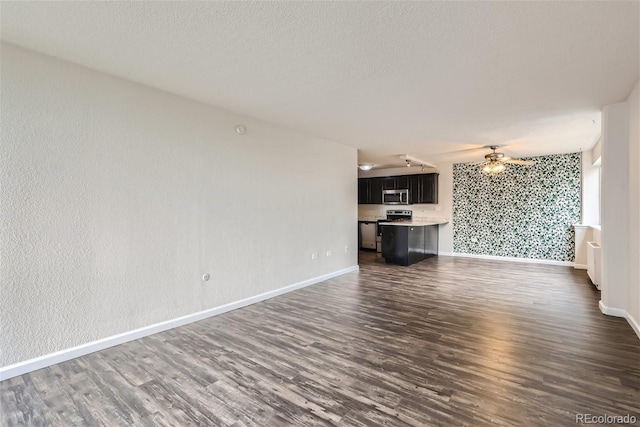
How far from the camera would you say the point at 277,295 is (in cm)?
435

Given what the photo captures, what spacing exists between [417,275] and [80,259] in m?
4.93

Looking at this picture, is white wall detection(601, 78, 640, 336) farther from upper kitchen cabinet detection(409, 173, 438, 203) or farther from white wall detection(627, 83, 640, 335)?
upper kitchen cabinet detection(409, 173, 438, 203)

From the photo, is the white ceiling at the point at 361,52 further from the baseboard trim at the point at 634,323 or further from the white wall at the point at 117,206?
the baseboard trim at the point at 634,323

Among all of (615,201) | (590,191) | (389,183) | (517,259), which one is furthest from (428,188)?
(615,201)

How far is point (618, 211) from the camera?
3445mm

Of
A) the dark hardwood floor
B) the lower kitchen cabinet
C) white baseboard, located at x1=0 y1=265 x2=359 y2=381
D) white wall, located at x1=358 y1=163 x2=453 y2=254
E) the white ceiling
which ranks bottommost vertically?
the dark hardwood floor

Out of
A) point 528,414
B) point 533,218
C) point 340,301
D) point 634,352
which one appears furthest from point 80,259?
point 533,218

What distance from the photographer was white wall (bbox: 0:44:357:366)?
2.31m

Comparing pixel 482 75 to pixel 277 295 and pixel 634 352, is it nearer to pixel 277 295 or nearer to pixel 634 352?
pixel 634 352

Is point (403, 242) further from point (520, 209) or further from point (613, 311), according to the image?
point (613, 311)

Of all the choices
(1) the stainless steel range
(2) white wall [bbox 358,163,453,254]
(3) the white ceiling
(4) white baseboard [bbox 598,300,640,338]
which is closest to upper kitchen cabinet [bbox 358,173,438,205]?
(2) white wall [bbox 358,163,453,254]

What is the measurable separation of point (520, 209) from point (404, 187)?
8.88 feet

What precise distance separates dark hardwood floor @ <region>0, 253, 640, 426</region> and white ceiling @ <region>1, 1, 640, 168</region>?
238cm

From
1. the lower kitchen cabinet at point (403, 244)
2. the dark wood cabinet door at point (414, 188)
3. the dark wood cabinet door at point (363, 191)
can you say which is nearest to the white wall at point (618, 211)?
the lower kitchen cabinet at point (403, 244)
